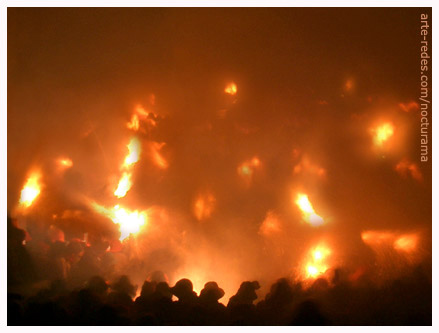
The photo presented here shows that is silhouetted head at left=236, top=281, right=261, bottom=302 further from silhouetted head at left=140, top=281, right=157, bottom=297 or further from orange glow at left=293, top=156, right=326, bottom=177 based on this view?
orange glow at left=293, top=156, right=326, bottom=177

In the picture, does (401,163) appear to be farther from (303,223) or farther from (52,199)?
(52,199)

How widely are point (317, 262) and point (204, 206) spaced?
524cm

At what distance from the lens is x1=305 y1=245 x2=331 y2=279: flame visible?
9.77 m

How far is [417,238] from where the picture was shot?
9.23m

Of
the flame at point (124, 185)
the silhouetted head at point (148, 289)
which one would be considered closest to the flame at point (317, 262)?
the silhouetted head at point (148, 289)

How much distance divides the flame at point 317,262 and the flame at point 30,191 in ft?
38.0

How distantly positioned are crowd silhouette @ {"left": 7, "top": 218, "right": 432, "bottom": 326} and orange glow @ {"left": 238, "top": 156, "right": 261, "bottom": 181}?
16.4 ft

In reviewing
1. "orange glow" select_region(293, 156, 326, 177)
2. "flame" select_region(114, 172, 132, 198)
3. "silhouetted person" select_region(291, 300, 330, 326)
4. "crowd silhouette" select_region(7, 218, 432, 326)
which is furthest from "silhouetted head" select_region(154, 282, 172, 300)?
"orange glow" select_region(293, 156, 326, 177)

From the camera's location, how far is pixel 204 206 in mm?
13172

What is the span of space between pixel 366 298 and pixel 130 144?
1084 cm

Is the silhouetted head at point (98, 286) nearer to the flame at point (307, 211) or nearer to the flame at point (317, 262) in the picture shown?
the flame at point (317, 262)

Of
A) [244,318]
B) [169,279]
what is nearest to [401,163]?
[244,318]

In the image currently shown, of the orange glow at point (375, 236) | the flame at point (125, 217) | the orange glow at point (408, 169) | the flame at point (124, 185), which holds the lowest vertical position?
the orange glow at point (375, 236)

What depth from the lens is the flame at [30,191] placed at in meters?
13.0
